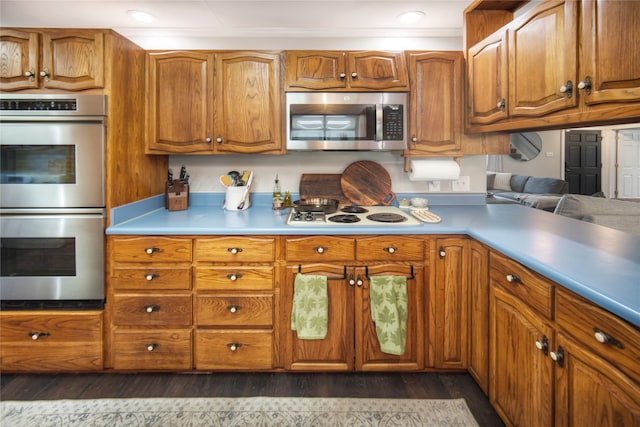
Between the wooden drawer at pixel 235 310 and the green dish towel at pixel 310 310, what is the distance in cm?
17

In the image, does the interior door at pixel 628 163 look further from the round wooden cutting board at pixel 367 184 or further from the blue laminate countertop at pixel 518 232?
the round wooden cutting board at pixel 367 184

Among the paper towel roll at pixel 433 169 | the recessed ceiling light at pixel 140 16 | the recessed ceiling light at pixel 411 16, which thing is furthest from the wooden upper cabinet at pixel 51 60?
the paper towel roll at pixel 433 169

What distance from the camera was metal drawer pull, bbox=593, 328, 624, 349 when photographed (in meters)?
0.92

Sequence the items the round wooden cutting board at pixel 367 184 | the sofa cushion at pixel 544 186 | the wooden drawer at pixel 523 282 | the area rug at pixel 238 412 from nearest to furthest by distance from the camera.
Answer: the wooden drawer at pixel 523 282 → the area rug at pixel 238 412 → the round wooden cutting board at pixel 367 184 → the sofa cushion at pixel 544 186

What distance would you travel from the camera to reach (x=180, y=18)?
7.93ft

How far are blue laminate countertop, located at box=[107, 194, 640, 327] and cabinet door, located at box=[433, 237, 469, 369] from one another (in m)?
0.12

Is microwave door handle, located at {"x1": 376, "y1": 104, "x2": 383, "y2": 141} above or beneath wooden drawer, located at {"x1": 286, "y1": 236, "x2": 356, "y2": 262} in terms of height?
above

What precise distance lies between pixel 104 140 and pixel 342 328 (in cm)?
170

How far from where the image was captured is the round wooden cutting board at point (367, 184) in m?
2.68

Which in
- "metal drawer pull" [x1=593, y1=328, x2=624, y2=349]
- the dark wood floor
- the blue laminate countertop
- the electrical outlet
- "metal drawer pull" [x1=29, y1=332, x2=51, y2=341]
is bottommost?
the dark wood floor

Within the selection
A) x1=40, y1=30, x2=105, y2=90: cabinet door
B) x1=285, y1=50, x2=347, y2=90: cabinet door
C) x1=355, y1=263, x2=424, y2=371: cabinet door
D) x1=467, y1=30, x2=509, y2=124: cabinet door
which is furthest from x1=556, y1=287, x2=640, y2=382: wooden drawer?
x1=40, y1=30, x2=105, y2=90: cabinet door

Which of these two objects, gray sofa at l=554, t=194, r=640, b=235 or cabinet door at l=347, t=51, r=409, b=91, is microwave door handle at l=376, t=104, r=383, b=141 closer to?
cabinet door at l=347, t=51, r=409, b=91

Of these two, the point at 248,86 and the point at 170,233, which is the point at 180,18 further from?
the point at 170,233

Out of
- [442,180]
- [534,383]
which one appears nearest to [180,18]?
[442,180]
